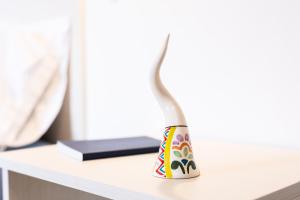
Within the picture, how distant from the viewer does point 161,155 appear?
568 millimetres

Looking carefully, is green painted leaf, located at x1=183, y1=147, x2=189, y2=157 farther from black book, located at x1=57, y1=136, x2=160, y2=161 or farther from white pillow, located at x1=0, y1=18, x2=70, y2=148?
white pillow, located at x1=0, y1=18, x2=70, y2=148

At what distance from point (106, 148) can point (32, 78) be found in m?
0.67

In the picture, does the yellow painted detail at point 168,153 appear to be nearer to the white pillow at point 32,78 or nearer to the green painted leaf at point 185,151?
the green painted leaf at point 185,151

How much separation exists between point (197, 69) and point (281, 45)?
0.74ft

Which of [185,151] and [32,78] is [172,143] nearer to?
[185,151]

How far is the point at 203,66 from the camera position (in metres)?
→ 0.98

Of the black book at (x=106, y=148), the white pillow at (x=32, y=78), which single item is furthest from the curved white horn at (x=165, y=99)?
the white pillow at (x=32, y=78)

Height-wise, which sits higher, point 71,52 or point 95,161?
point 71,52

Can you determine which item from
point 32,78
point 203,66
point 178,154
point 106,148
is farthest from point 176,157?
point 32,78

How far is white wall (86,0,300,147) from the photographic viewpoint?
0.84 m

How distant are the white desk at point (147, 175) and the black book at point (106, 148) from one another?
2 centimetres

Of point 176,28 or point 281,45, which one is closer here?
point 281,45

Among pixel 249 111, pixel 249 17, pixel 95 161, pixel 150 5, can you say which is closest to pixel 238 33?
pixel 249 17

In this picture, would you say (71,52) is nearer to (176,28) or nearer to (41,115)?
(41,115)
